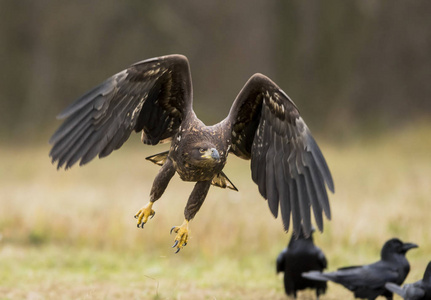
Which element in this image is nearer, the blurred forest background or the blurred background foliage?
the blurred forest background

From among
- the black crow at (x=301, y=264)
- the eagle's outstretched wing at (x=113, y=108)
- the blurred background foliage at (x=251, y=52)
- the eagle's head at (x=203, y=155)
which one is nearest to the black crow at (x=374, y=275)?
the black crow at (x=301, y=264)

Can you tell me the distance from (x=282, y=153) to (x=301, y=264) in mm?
2176

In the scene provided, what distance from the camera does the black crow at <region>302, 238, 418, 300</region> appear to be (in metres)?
6.72

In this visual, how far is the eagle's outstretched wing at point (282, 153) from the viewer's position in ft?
17.5

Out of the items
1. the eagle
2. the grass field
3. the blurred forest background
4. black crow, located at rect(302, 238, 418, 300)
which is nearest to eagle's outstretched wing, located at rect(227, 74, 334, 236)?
the eagle

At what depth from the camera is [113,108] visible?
17.4 feet

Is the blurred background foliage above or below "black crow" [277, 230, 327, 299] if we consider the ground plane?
above

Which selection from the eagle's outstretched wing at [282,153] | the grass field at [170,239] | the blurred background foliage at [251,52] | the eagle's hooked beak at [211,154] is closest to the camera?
the eagle's hooked beak at [211,154]

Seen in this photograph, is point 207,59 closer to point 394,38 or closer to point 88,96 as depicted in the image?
point 394,38

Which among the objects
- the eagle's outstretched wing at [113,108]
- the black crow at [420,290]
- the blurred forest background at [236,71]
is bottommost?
the black crow at [420,290]

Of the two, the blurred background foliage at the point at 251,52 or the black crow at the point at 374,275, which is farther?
the blurred background foliage at the point at 251,52

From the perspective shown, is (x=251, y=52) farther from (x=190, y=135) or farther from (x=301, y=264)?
(x=190, y=135)

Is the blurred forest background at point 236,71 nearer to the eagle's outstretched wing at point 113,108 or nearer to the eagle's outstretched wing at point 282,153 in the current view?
the eagle's outstretched wing at point 282,153

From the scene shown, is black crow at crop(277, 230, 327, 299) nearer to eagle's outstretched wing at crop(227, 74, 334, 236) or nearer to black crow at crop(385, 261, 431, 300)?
black crow at crop(385, 261, 431, 300)
